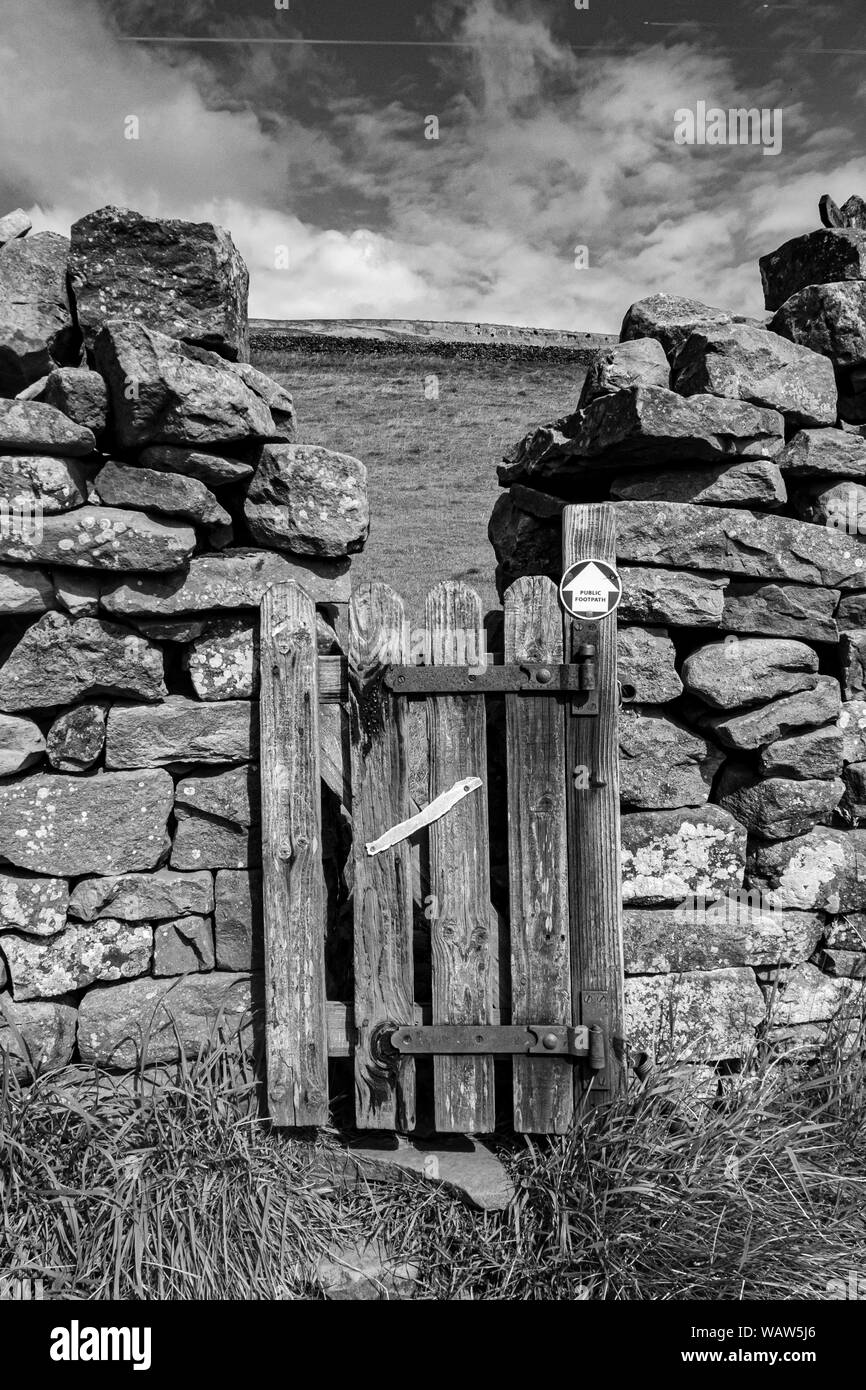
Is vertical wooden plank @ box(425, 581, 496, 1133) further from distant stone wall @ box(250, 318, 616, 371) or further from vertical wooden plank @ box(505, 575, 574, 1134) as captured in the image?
distant stone wall @ box(250, 318, 616, 371)

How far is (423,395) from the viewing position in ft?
42.9

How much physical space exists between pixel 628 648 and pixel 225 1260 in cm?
207

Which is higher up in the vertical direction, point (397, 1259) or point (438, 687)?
point (438, 687)

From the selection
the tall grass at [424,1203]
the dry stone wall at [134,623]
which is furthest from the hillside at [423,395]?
the tall grass at [424,1203]

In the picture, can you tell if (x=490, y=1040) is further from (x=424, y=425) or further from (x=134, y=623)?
(x=424, y=425)

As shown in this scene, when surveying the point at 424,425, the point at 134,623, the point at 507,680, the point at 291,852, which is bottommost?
the point at 291,852

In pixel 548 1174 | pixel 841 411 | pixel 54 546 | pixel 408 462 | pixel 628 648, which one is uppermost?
pixel 408 462

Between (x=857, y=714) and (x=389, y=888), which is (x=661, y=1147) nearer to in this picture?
(x=389, y=888)

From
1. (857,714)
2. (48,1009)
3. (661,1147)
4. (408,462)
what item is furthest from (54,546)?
(408,462)

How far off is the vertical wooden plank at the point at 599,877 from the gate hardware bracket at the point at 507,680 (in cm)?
5

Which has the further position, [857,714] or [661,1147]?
[857,714]

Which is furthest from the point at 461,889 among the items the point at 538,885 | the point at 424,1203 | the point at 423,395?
the point at 423,395

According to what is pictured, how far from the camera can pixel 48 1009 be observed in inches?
106

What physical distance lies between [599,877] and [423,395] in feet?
37.9
